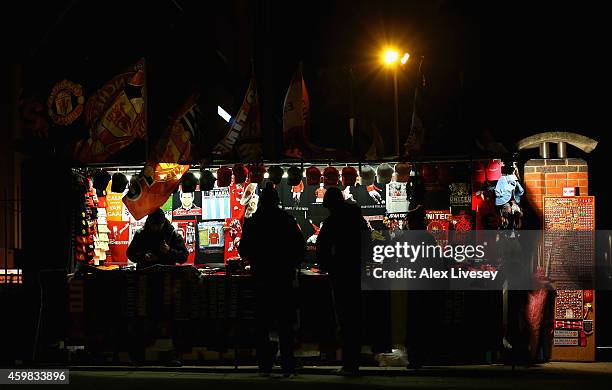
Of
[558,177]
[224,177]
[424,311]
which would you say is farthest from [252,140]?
[558,177]

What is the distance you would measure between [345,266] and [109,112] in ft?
13.4

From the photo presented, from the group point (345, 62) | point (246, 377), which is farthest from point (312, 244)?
point (345, 62)

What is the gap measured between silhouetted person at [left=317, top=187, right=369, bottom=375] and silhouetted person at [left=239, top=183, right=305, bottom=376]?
0.37 meters

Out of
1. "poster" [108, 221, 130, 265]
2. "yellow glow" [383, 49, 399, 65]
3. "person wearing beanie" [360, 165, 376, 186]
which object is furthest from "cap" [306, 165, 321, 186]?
"yellow glow" [383, 49, 399, 65]

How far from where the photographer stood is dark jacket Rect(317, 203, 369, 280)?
27.5 ft

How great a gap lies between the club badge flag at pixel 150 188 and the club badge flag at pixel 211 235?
4.88 ft

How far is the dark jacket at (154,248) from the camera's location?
31.6 ft

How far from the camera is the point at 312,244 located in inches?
425

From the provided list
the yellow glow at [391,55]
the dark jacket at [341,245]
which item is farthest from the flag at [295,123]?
the yellow glow at [391,55]

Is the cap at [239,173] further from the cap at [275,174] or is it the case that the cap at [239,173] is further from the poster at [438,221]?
the poster at [438,221]

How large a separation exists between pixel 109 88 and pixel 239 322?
3.86 m

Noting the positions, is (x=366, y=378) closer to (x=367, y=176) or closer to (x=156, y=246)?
(x=367, y=176)

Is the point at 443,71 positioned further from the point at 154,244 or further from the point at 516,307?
the point at 154,244

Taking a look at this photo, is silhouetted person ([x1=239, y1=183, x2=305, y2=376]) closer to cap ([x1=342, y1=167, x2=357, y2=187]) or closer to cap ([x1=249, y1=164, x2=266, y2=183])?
cap ([x1=249, y1=164, x2=266, y2=183])
